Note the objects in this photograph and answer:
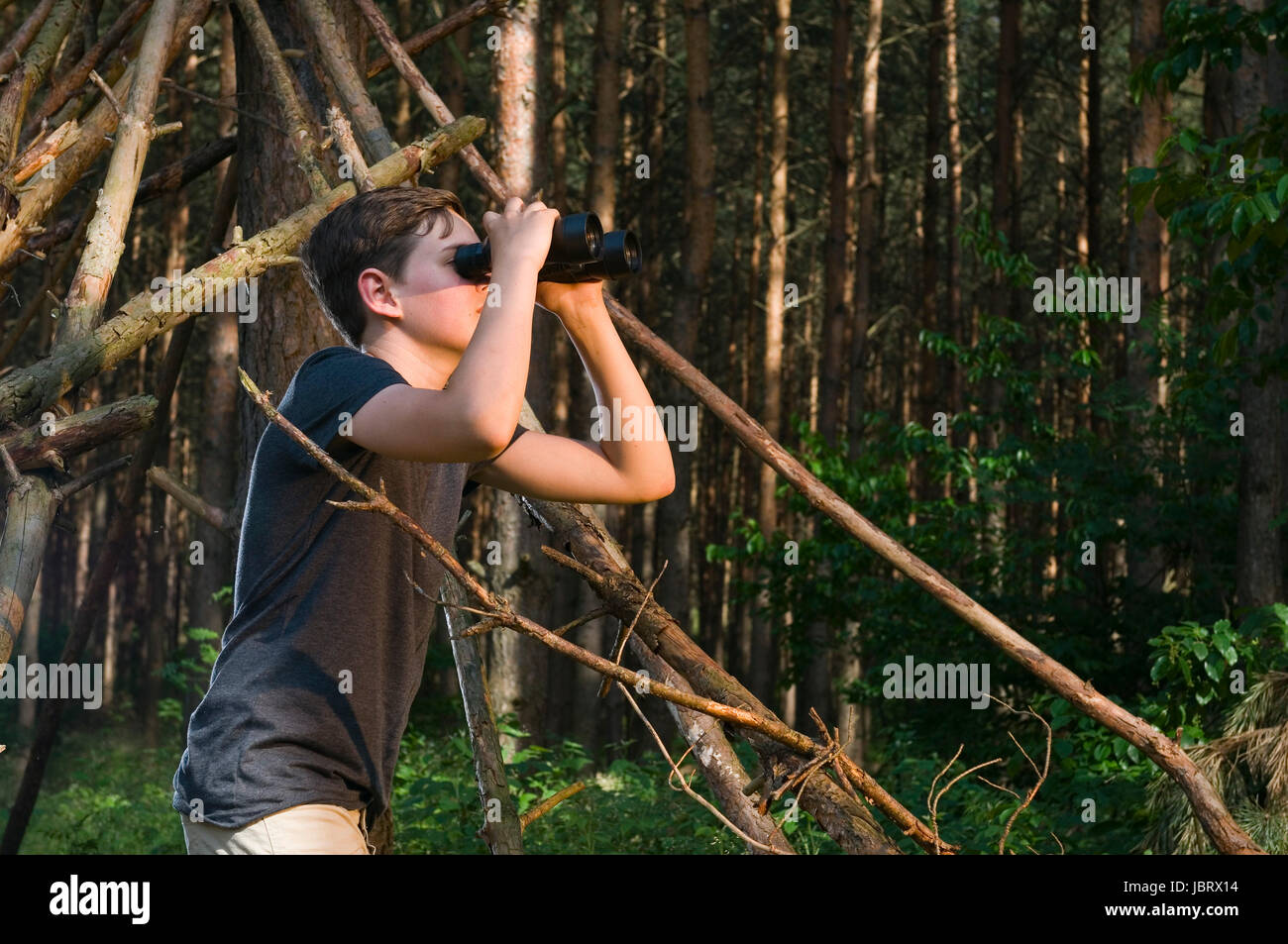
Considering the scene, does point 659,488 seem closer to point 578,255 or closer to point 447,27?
point 578,255

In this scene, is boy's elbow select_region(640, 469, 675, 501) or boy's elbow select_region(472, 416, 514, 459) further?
boy's elbow select_region(640, 469, 675, 501)

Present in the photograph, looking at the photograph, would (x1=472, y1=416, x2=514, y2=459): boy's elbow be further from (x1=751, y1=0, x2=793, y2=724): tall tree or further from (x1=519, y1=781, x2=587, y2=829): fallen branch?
(x1=751, y1=0, x2=793, y2=724): tall tree

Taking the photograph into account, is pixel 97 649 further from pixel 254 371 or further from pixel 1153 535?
pixel 254 371

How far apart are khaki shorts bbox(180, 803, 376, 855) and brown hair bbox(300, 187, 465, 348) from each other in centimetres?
77

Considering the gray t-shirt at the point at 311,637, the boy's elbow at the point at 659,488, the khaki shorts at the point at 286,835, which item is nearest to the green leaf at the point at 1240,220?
the boy's elbow at the point at 659,488

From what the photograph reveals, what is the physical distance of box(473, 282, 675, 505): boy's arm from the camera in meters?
2.36

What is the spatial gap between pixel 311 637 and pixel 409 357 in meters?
0.49

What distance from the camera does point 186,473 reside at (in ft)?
86.1

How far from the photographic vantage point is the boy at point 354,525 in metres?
1.88

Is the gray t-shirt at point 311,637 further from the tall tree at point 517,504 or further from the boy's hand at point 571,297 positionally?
the tall tree at point 517,504

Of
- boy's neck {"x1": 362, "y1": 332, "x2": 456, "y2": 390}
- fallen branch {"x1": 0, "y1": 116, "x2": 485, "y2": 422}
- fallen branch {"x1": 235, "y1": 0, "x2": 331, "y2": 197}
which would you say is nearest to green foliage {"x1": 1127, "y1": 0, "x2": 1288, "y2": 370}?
fallen branch {"x1": 0, "y1": 116, "x2": 485, "y2": 422}
